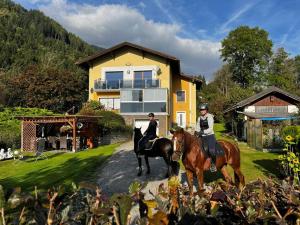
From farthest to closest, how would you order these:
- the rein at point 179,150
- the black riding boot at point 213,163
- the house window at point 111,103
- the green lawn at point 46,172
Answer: the house window at point 111,103, the green lawn at point 46,172, the black riding boot at point 213,163, the rein at point 179,150

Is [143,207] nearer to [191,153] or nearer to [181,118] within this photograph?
[191,153]

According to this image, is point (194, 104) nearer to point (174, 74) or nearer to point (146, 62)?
point (174, 74)

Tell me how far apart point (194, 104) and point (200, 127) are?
102 feet

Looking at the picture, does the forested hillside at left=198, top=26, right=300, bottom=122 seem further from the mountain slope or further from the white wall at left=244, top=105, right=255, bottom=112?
the mountain slope

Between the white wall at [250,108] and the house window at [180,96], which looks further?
the house window at [180,96]

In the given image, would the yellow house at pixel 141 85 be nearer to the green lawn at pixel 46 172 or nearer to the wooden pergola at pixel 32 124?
the wooden pergola at pixel 32 124

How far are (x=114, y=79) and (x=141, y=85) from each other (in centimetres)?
385

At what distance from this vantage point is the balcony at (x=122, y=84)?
3603 cm

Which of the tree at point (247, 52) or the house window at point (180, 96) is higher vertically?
the tree at point (247, 52)

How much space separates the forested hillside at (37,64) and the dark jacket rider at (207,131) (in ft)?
25.2

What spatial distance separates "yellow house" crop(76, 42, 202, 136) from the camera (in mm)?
33719

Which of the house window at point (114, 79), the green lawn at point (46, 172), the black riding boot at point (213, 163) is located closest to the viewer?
the black riding boot at point (213, 163)

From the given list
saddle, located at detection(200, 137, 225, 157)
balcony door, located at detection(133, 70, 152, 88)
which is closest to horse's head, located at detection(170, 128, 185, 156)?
saddle, located at detection(200, 137, 225, 157)

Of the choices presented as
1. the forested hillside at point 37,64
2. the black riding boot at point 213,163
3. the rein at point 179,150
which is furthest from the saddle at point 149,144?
the forested hillside at point 37,64
